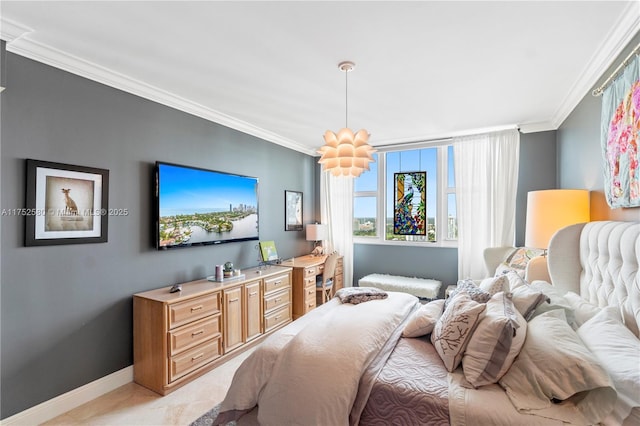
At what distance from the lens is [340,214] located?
16.8 ft

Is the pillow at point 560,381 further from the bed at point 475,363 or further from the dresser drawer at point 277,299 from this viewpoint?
the dresser drawer at point 277,299

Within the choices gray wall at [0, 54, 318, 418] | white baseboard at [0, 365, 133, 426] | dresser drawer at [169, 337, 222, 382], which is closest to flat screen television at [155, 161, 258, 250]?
gray wall at [0, 54, 318, 418]

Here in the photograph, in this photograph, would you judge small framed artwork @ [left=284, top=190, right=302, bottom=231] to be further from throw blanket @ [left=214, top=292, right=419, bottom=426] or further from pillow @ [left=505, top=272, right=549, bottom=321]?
pillow @ [left=505, top=272, right=549, bottom=321]

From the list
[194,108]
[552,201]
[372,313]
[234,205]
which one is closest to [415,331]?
[372,313]

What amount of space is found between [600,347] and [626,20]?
1858mm

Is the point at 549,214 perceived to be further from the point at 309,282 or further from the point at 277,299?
the point at 277,299

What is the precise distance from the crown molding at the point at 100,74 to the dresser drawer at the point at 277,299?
210 cm

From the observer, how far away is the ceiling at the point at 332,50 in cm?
175

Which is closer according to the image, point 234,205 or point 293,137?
point 234,205

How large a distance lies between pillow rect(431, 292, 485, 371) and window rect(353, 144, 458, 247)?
9.71ft

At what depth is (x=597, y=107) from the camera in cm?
239

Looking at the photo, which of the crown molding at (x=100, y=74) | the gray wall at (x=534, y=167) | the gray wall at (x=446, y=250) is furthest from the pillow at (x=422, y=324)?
the crown molding at (x=100, y=74)

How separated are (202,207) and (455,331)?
104 inches

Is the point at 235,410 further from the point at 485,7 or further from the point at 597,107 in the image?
the point at 597,107
